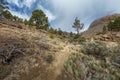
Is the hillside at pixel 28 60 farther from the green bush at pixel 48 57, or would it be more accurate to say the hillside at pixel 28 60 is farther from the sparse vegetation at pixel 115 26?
the sparse vegetation at pixel 115 26

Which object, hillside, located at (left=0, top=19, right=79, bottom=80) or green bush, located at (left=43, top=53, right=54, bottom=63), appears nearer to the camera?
hillside, located at (left=0, top=19, right=79, bottom=80)

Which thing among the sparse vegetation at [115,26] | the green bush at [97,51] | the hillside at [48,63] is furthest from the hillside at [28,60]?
the sparse vegetation at [115,26]

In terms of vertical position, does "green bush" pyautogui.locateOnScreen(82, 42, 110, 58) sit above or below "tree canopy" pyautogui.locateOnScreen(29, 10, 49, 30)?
below

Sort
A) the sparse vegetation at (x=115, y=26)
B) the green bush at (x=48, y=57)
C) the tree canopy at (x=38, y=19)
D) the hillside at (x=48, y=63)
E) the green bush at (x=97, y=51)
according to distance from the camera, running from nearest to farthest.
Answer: the hillside at (x=48, y=63), the green bush at (x=48, y=57), the green bush at (x=97, y=51), the tree canopy at (x=38, y=19), the sparse vegetation at (x=115, y=26)

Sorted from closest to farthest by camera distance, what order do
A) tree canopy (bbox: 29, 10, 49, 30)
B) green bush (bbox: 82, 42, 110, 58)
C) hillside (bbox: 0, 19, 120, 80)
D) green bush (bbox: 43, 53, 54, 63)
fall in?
hillside (bbox: 0, 19, 120, 80), green bush (bbox: 43, 53, 54, 63), green bush (bbox: 82, 42, 110, 58), tree canopy (bbox: 29, 10, 49, 30)

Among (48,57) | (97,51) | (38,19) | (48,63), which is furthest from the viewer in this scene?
(38,19)

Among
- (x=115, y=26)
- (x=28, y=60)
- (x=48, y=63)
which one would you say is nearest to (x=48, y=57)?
(x=48, y=63)

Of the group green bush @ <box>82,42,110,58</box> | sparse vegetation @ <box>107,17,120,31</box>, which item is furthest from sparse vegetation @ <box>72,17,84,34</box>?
green bush @ <box>82,42,110,58</box>

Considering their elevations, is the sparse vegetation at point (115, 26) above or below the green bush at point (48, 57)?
above

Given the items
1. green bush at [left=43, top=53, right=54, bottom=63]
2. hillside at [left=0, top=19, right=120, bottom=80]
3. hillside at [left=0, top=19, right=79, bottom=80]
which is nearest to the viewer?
hillside at [left=0, top=19, right=79, bottom=80]

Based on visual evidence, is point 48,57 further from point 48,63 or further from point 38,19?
point 38,19

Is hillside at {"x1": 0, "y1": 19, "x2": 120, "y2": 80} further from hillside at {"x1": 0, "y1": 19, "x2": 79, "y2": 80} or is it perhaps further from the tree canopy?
the tree canopy

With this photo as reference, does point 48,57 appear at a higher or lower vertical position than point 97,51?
lower

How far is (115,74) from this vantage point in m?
13.4
